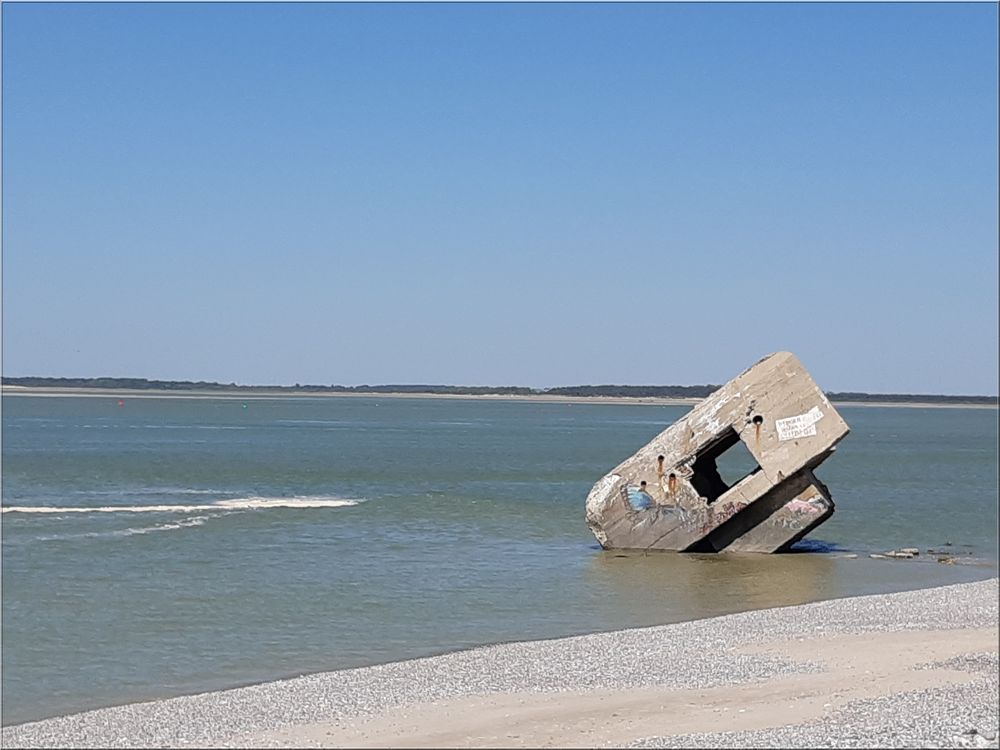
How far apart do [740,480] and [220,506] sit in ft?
43.3

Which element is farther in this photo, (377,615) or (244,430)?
(244,430)

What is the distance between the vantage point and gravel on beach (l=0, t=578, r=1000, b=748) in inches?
331

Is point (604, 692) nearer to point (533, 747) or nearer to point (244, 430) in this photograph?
point (533, 747)

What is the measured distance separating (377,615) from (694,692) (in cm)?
563

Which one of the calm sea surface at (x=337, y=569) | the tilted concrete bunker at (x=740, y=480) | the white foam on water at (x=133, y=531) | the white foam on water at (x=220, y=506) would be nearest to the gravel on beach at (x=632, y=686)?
the calm sea surface at (x=337, y=569)

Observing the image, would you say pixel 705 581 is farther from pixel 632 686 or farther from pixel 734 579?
pixel 632 686

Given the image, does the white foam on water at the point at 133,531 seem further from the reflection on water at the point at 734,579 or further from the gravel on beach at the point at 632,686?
the gravel on beach at the point at 632,686

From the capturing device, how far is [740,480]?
18.5m

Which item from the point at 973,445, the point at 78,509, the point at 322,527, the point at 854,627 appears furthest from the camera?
the point at 973,445

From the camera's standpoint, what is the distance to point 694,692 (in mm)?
10094

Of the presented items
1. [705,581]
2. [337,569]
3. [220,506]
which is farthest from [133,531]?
[705,581]

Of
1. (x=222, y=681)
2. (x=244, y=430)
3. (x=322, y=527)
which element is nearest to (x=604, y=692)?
(x=222, y=681)

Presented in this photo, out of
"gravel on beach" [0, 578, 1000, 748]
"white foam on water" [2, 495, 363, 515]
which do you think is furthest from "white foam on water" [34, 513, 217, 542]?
"gravel on beach" [0, 578, 1000, 748]

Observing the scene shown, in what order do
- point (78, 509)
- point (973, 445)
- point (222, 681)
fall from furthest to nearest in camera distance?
point (973, 445) → point (78, 509) → point (222, 681)
